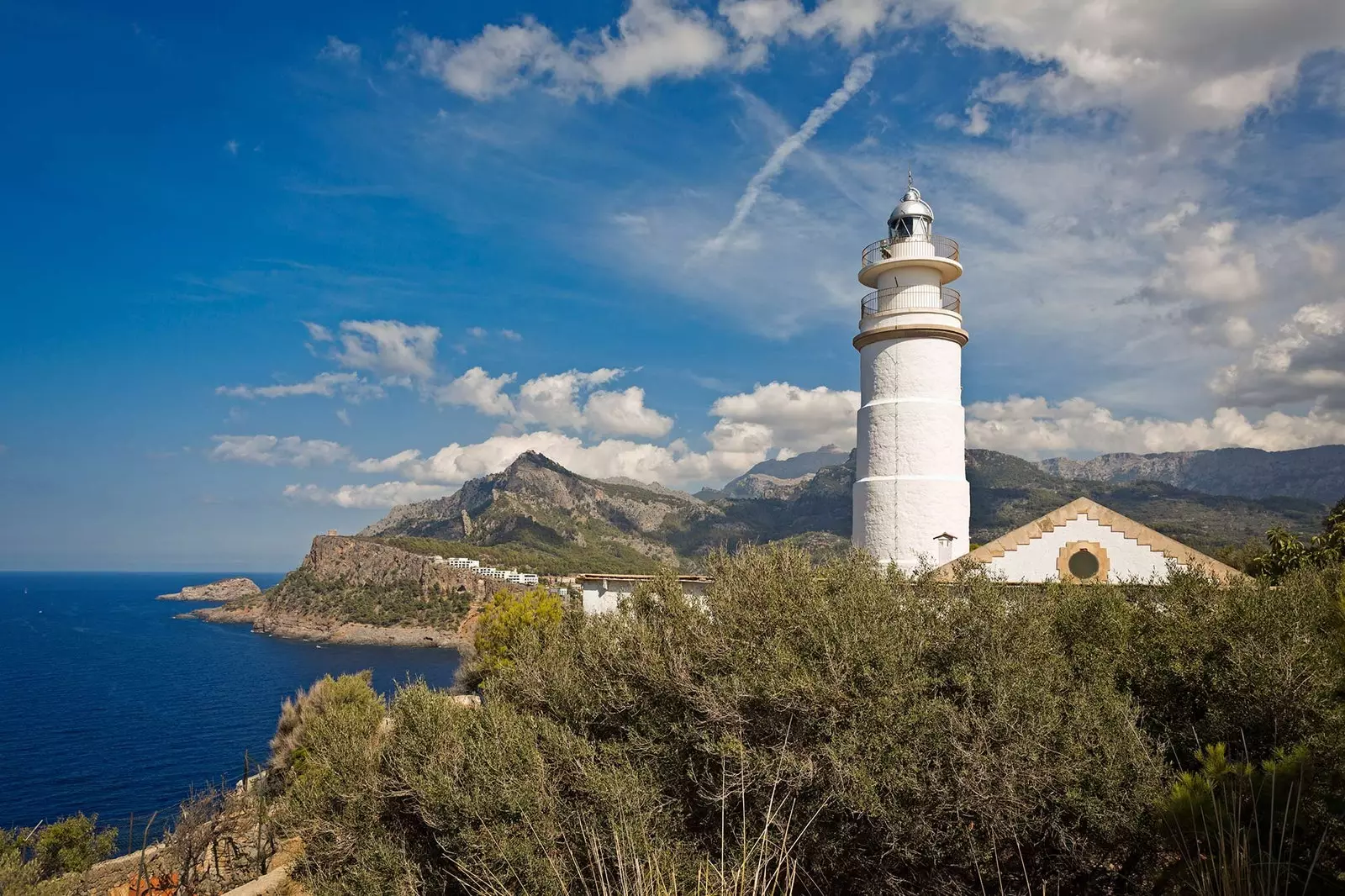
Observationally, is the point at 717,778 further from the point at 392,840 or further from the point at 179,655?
the point at 179,655

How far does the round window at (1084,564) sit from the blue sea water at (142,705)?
47.3 ft

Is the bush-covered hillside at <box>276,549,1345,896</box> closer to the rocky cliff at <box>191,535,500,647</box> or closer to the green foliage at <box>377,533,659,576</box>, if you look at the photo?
the rocky cliff at <box>191,535,500,647</box>

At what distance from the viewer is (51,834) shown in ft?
78.1

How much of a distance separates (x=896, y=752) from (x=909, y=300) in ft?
43.9

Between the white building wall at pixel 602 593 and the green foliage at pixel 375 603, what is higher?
the white building wall at pixel 602 593

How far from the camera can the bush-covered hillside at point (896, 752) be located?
7.30 metres

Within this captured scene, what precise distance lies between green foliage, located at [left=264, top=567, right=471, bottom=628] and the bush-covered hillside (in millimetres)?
111750

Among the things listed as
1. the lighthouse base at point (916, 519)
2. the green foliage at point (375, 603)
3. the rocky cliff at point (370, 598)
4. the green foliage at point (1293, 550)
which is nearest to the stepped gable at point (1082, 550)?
the lighthouse base at point (916, 519)

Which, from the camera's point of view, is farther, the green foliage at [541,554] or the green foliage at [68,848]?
the green foliage at [541,554]

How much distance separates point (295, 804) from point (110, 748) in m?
57.2

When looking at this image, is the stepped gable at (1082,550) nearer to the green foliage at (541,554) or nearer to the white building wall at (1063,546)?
the white building wall at (1063,546)

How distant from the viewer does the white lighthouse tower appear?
58.5ft

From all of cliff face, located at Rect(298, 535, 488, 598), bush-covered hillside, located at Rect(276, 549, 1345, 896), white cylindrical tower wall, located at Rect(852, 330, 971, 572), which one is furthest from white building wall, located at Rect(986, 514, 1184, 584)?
cliff face, located at Rect(298, 535, 488, 598)

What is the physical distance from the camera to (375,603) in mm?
124562
